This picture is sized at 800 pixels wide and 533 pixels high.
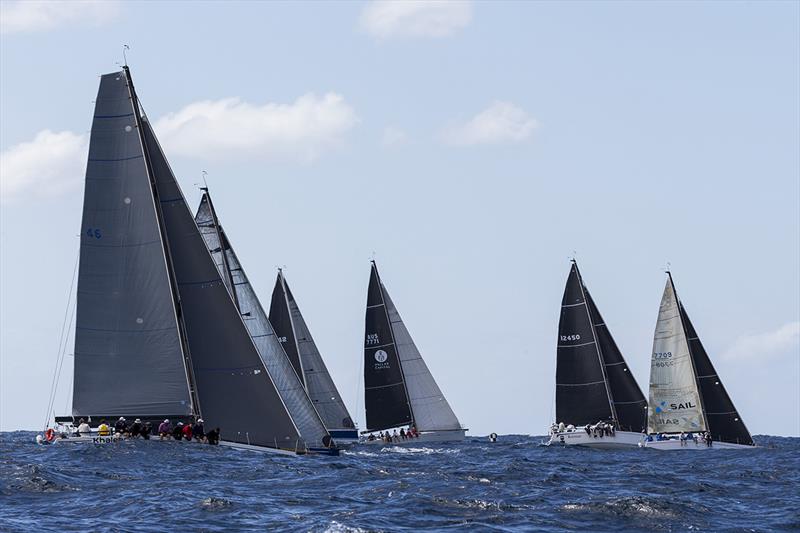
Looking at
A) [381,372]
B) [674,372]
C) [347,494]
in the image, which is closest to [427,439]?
[381,372]

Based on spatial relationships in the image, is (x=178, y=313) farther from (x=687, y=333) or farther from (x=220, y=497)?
(x=687, y=333)

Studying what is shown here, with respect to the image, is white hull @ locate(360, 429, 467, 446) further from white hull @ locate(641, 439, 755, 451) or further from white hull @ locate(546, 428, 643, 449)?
white hull @ locate(641, 439, 755, 451)

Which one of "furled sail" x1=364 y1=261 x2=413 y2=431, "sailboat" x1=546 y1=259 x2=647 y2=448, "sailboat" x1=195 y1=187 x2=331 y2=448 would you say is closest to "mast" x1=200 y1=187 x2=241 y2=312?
"sailboat" x1=195 y1=187 x2=331 y2=448

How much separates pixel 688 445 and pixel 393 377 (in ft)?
64.6

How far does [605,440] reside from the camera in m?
75.4

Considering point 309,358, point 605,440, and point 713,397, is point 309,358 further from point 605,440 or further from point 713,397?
point 713,397

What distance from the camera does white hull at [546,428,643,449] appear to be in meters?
75.4

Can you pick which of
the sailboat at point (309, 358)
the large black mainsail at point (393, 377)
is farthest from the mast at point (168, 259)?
the large black mainsail at point (393, 377)

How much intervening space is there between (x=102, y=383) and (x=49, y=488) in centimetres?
1354

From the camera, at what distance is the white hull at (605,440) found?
247 ft

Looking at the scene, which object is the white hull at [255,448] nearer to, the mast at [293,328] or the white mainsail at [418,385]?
the mast at [293,328]

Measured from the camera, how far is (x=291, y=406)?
160ft

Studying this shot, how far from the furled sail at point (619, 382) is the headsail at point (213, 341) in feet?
116

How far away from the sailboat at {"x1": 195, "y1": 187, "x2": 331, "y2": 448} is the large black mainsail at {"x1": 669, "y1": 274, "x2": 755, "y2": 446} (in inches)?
990
